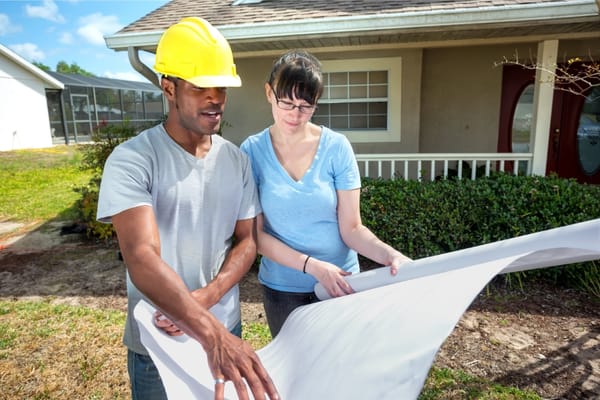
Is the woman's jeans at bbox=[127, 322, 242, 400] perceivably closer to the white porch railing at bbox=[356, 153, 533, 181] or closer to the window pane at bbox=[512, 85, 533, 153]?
the white porch railing at bbox=[356, 153, 533, 181]

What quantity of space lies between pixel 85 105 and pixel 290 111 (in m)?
26.4

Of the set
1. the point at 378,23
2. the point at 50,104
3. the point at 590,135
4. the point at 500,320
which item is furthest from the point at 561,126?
the point at 50,104

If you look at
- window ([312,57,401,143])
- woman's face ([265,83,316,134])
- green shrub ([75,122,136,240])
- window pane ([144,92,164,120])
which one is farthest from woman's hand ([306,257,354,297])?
window pane ([144,92,164,120])

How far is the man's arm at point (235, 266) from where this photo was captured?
1.27 meters

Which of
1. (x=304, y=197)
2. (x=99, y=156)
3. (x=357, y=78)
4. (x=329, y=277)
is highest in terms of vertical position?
(x=357, y=78)

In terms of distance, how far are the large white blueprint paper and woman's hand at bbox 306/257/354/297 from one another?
267 millimetres

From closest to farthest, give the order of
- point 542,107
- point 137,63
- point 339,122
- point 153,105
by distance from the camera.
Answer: point 542,107 < point 137,63 < point 339,122 < point 153,105

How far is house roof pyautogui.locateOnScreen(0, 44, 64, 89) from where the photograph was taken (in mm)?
20234

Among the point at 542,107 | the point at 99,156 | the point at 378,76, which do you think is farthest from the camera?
the point at 378,76

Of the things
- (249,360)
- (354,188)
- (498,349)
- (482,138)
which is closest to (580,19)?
(482,138)

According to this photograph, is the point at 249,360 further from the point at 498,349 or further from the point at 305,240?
the point at 498,349

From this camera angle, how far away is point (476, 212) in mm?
4699

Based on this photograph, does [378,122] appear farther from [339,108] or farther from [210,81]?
[210,81]

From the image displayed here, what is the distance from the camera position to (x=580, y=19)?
4758mm
